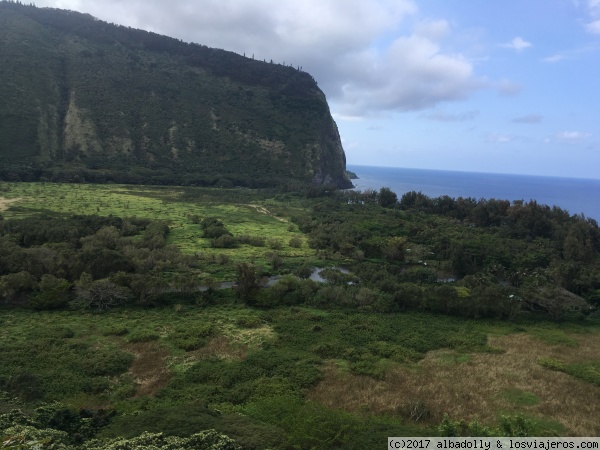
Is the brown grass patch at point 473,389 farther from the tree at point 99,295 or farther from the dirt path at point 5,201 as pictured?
the dirt path at point 5,201

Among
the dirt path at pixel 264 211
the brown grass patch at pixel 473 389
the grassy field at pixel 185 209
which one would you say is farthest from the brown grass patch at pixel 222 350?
the dirt path at pixel 264 211

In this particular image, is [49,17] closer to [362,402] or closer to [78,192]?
[78,192]

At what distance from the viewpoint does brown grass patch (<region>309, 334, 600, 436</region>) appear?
85.7ft

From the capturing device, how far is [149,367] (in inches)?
1177

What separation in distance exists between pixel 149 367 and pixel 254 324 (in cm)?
1057

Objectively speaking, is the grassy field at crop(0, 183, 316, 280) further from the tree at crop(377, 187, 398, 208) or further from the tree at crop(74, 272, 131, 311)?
the tree at crop(377, 187, 398, 208)

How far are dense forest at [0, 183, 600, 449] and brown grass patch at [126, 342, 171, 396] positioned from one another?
140 mm

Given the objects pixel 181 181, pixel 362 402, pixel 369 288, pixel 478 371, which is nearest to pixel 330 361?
pixel 362 402

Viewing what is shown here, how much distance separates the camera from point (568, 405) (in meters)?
27.8

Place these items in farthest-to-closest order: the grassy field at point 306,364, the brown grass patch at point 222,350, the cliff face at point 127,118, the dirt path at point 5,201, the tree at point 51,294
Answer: the cliff face at point 127,118, the dirt path at point 5,201, the tree at point 51,294, the brown grass patch at point 222,350, the grassy field at point 306,364

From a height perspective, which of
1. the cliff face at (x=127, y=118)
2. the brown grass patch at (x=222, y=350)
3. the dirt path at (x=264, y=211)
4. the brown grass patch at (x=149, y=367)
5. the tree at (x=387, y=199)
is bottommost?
the brown grass patch at (x=149, y=367)

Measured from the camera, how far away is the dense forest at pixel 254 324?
73.3ft

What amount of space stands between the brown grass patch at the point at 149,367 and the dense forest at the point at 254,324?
140mm

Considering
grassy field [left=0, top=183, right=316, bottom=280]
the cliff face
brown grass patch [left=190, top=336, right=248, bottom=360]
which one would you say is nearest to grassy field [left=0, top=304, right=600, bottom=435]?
brown grass patch [left=190, top=336, right=248, bottom=360]
